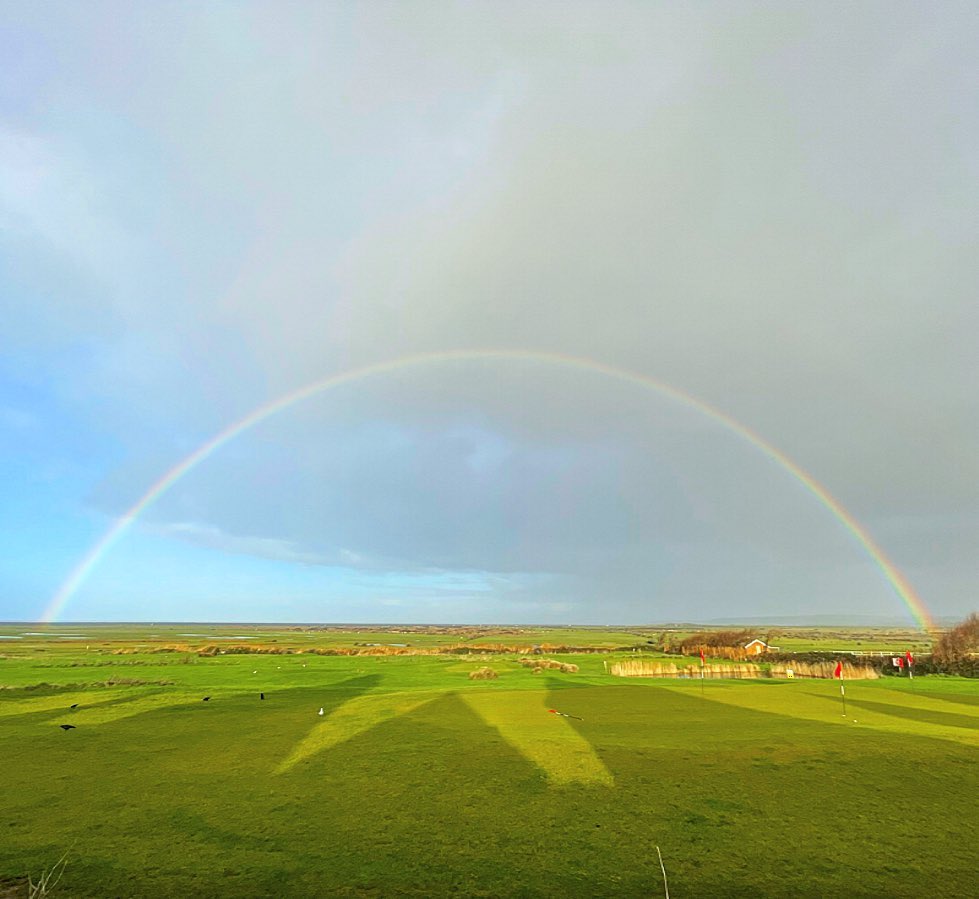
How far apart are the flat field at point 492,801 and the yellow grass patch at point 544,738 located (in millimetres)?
129

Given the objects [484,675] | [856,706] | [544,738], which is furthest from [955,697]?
[484,675]

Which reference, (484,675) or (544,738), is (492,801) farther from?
(484,675)

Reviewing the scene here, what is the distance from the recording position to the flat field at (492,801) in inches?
373

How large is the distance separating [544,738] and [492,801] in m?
6.35

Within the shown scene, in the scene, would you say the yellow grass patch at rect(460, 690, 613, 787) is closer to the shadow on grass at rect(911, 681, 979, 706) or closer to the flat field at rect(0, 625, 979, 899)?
the flat field at rect(0, 625, 979, 899)

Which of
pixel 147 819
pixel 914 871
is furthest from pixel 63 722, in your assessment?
pixel 914 871

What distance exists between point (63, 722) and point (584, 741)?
2005cm

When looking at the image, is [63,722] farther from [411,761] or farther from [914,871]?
[914,871]

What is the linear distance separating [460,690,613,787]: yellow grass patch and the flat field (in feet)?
0.42

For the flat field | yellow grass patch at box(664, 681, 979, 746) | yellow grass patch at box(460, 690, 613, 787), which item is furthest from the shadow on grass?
yellow grass patch at box(460, 690, 613, 787)

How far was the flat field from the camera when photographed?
9477mm

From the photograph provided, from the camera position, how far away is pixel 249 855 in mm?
10250

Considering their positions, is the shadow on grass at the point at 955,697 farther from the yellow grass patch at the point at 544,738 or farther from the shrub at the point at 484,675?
the shrub at the point at 484,675

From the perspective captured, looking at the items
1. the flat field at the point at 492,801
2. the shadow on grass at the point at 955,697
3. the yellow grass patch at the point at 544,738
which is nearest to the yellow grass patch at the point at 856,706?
the flat field at the point at 492,801
